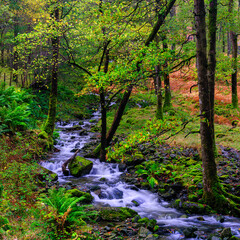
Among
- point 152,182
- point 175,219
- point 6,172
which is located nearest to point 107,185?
point 152,182

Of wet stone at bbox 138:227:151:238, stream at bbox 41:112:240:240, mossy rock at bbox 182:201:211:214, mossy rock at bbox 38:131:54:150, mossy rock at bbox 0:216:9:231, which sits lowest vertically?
stream at bbox 41:112:240:240

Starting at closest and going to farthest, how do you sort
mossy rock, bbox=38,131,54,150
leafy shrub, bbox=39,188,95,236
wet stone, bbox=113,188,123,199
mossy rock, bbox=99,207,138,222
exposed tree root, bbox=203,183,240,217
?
leafy shrub, bbox=39,188,95,236 < mossy rock, bbox=99,207,138,222 < exposed tree root, bbox=203,183,240,217 < wet stone, bbox=113,188,123,199 < mossy rock, bbox=38,131,54,150

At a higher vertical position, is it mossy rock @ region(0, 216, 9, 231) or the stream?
mossy rock @ region(0, 216, 9, 231)

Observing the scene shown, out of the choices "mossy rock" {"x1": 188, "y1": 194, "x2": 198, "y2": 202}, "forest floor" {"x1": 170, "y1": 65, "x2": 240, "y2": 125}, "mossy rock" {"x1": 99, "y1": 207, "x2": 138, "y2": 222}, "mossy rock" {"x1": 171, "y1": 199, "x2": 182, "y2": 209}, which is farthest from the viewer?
"forest floor" {"x1": 170, "y1": 65, "x2": 240, "y2": 125}

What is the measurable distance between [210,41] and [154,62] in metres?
3.28

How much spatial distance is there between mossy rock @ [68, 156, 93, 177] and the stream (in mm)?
216

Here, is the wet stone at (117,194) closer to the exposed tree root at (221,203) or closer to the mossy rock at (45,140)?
the exposed tree root at (221,203)

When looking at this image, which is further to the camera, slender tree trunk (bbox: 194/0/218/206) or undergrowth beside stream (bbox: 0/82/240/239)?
slender tree trunk (bbox: 194/0/218/206)

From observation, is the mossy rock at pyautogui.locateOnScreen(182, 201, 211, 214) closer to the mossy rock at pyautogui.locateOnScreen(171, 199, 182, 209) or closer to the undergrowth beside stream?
the undergrowth beside stream

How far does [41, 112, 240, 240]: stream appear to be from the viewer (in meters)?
5.76

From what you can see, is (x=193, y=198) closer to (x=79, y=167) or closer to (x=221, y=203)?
(x=221, y=203)

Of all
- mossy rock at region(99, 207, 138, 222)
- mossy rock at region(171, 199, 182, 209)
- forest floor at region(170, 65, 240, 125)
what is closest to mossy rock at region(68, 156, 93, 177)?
mossy rock at region(99, 207, 138, 222)

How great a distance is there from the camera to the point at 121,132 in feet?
51.0

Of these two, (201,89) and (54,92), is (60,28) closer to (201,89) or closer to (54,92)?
(54,92)
